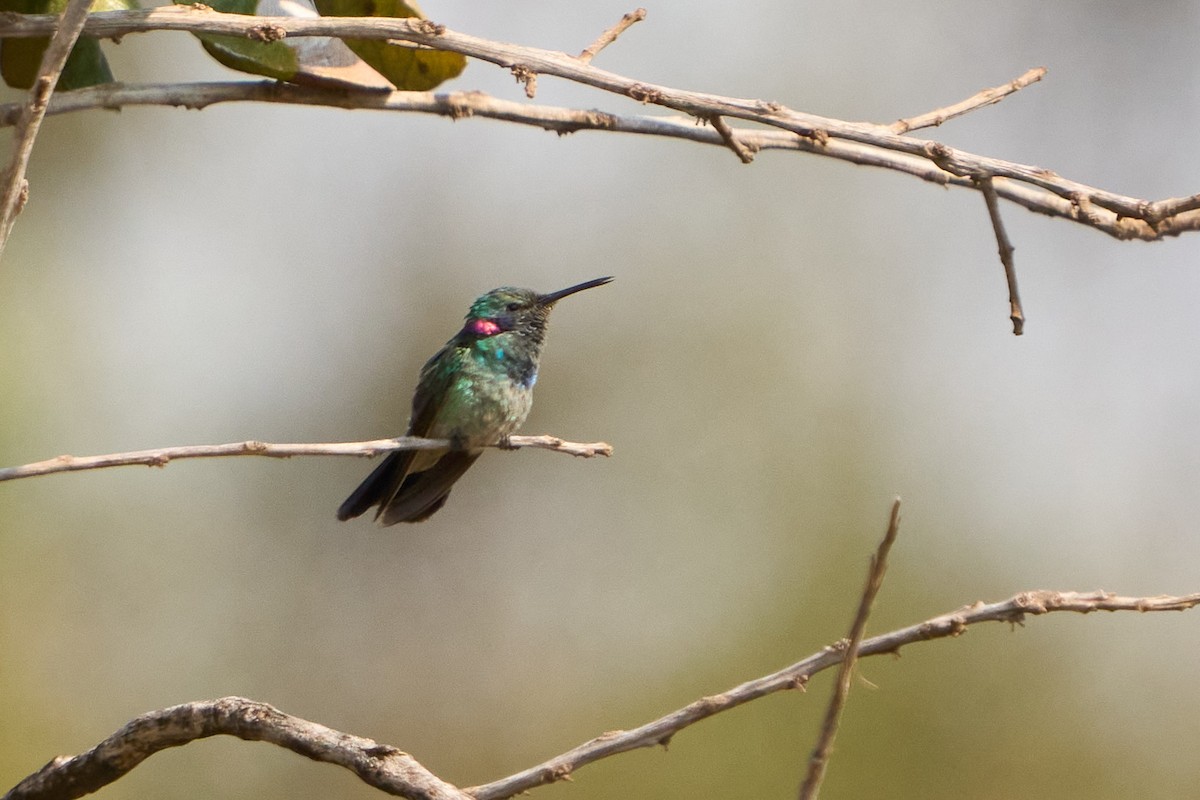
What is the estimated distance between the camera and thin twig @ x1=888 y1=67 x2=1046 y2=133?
182 cm

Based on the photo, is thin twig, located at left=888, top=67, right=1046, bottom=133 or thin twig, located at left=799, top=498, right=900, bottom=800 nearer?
thin twig, located at left=799, top=498, right=900, bottom=800

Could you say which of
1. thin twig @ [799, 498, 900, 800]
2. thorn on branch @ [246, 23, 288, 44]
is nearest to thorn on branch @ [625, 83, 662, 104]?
thorn on branch @ [246, 23, 288, 44]

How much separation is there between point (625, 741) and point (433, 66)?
1064mm

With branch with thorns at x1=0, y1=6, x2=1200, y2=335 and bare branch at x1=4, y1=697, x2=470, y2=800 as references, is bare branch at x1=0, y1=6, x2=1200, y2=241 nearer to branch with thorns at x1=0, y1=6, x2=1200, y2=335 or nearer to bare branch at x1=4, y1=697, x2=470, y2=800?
branch with thorns at x1=0, y1=6, x2=1200, y2=335

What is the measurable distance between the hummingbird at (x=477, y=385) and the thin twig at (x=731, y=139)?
1370 millimetres

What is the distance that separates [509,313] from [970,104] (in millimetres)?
1927

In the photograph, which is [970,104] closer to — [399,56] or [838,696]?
[399,56]

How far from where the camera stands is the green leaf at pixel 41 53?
1.57 metres

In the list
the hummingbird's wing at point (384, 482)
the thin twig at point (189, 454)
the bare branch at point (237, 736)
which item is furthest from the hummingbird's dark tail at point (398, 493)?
the bare branch at point (237, 736)

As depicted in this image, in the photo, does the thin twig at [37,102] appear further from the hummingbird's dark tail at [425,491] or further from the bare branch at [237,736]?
the hummingbird's dark tail at [425,491]

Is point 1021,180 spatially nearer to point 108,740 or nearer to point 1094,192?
point 1094,192

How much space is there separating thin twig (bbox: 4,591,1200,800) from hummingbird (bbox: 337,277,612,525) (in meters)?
1.48

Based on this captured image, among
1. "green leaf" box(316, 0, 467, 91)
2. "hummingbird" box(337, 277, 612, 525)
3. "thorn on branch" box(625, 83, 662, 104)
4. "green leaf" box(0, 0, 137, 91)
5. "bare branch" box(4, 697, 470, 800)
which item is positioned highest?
"green leaf" box(316, 0, 467, 91)

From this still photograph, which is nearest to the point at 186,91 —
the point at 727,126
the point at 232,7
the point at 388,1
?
the point at 232,7
